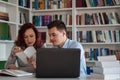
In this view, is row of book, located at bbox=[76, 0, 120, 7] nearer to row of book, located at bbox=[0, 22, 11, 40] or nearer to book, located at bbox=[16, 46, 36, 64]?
row of book, located at bbox=[0, 22, 11, 40]

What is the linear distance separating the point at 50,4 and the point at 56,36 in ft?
8.28

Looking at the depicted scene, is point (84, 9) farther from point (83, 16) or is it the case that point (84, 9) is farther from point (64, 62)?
point (64, 62)

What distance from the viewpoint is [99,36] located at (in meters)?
4.62

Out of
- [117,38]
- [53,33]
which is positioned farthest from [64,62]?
[117,38]

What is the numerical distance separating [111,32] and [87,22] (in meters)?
0.48

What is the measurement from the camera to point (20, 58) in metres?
2.59

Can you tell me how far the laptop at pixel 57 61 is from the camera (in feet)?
6.05

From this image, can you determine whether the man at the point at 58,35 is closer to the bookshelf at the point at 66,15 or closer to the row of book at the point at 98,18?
the bookshelf at the point at 66,15

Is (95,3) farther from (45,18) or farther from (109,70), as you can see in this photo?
(109,70)

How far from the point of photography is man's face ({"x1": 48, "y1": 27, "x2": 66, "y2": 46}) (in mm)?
2559

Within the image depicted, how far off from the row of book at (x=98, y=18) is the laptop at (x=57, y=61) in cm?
286

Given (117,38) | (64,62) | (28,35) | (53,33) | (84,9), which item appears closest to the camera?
(64,62)

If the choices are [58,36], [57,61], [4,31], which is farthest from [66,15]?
[57,61]

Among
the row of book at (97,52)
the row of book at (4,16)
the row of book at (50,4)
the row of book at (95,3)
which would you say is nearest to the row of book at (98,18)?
the row of book at (95,3)
